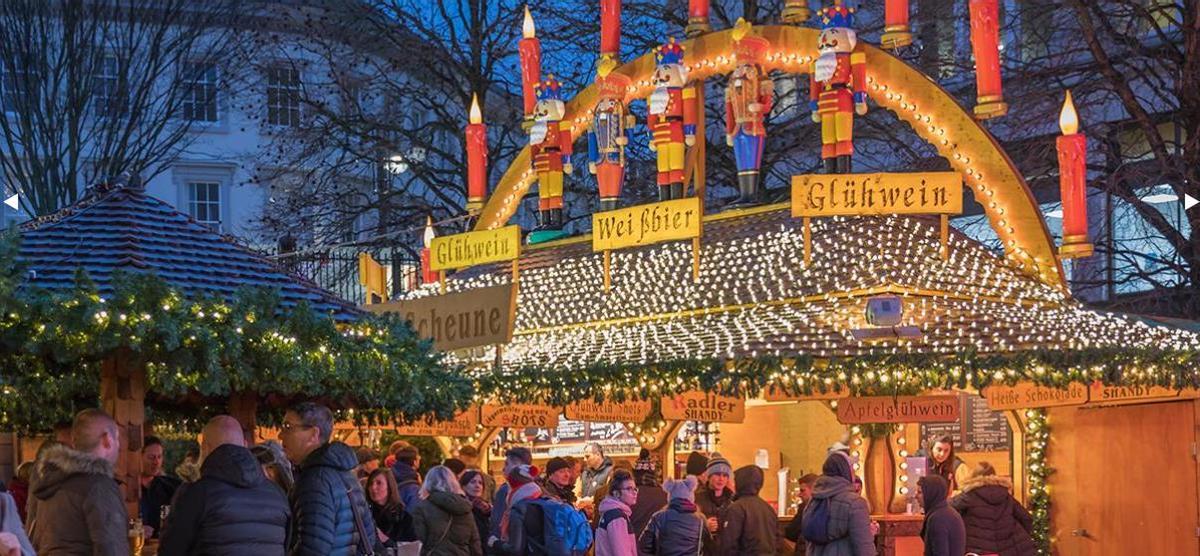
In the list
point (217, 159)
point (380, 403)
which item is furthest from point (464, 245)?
point (217, 159)

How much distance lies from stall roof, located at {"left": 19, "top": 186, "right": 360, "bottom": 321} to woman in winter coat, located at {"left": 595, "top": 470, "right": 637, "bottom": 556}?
6.62 feet

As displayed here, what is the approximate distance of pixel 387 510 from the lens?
12258mm

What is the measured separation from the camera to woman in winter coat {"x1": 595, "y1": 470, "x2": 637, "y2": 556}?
11812 mm

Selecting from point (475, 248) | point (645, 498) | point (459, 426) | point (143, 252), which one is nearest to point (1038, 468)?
point (645, 498)

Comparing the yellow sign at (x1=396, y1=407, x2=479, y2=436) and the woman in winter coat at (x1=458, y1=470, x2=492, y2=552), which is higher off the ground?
the yellow sign at (x1=396, y1=407, x2=479, y2=436)

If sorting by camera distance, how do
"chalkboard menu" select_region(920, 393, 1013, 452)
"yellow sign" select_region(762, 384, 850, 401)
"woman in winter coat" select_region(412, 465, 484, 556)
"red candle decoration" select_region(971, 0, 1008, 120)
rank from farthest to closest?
"chalkboard menu" select_region(920, 393, 1013, 452) < "red candle decoration" select_region(971, 0, 1008, 120) < "yellow sign" select_region(762, 384, 850, 401) < "woman in winter coat" select_region(412, 465, 484, 556)

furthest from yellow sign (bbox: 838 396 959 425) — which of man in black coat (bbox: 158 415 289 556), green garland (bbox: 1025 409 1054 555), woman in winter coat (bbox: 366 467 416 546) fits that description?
man in black coat (bbox: 158 415 289 556)

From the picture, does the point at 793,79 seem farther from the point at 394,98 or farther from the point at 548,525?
the point at 548,525

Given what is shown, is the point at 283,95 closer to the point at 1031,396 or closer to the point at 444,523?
the point at 1031,396

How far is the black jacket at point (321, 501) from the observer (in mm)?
8641

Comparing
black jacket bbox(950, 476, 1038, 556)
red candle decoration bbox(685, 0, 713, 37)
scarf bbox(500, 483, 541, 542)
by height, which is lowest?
black jacket bbox(950, 476, 1038, 556)

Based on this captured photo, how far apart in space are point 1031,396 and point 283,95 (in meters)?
18.2

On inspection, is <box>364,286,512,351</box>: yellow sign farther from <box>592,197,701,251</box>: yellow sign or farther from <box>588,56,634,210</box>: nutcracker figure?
<box>588,56,634,210</box>: nutcracker figure

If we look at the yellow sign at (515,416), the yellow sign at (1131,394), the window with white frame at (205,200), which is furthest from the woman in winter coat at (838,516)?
the window with white frame at (205,200)
